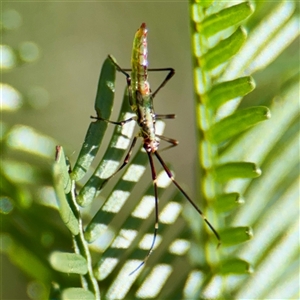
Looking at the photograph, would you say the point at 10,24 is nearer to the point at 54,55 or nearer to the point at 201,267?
the point at 201,267

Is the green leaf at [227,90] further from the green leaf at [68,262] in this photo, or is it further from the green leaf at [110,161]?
the green leaf at [68,262]

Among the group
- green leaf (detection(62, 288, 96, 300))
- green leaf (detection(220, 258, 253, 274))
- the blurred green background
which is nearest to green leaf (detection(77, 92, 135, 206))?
green leaf (detection(62, 288, 96, 300))

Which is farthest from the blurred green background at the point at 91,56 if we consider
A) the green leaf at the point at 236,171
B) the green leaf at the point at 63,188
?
the green leaf at the point at 63,188

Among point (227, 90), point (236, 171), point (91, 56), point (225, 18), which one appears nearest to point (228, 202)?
point (236, 171)

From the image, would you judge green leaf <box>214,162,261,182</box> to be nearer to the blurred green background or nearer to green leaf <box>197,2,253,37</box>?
green leaf <box>197,2,253,37</box>

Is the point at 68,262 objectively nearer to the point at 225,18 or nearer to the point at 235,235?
the point at 235,235

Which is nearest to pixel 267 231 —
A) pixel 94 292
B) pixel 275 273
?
pixel 275 273
